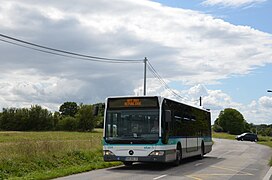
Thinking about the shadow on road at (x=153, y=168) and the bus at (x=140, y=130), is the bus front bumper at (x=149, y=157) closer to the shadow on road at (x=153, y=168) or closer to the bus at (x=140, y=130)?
the bus at (x=140, y=130)

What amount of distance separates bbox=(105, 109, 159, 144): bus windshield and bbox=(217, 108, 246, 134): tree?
13557 centimetres

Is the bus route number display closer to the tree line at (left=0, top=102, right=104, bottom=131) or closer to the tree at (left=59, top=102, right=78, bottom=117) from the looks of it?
the tree line at (left=0, top=102, right=104, bottom=131)

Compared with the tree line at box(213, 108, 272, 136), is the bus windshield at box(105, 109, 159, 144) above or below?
below

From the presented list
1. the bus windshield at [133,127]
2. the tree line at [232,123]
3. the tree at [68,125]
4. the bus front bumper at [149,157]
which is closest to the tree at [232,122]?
the tree line at [232,123]

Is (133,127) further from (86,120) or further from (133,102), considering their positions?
(86,120)

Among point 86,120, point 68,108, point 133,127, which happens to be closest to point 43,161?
point 133,127

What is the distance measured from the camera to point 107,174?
16797 millimetres

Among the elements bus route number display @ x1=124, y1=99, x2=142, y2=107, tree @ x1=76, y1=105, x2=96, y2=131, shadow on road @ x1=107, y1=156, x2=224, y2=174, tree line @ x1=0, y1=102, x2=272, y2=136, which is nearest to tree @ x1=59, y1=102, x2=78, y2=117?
tree line @ x1=0, y1=102, x2=272, y2=136

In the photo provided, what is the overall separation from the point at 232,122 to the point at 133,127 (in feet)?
449

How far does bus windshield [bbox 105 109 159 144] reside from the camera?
1841cm

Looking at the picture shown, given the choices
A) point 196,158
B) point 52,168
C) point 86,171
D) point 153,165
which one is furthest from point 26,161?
point 196,158

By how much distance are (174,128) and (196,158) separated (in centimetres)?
736

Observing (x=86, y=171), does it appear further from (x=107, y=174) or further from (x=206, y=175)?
(x=206, y=175)

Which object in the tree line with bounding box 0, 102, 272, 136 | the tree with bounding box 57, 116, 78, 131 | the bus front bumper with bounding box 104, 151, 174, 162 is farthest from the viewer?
the tree with bounding box 57, 116, 78, 131
